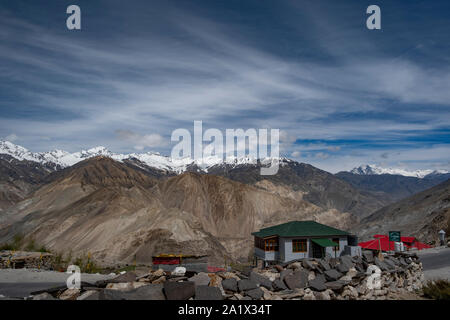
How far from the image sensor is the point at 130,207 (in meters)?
74.8

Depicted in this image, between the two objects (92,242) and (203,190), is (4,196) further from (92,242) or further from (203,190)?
(92,242)

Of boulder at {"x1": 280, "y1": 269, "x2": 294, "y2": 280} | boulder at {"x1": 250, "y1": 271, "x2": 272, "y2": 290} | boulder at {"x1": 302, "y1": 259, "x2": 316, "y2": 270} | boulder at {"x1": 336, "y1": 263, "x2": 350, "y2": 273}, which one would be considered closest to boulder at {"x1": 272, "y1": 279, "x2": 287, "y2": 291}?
boulder at {"x1": 250, "y1": 271, "x2": 272, "y2": 290}

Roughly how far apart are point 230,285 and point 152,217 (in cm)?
5623

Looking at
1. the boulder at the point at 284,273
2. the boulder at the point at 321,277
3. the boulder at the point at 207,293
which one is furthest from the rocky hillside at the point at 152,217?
the boulder at the point at 207,293

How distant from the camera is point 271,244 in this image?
27.5 m

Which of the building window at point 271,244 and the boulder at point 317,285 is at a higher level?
the boulder at point 317,285

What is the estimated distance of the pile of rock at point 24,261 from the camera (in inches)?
1008

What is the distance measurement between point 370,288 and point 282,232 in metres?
12.2

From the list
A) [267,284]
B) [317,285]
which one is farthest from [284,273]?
[267,284]

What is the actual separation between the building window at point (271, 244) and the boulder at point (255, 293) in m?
16.7

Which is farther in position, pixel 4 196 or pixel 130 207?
pixel 4 196

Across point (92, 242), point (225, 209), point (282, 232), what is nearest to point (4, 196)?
point (225, 209)

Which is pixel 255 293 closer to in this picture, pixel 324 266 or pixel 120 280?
pixel 120 280

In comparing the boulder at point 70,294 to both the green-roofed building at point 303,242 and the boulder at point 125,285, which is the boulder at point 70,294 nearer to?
the boulder at point 125,285
